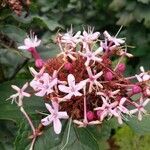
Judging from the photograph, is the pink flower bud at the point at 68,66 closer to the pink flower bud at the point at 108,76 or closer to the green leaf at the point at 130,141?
the pink flower bud at the point at 108,76

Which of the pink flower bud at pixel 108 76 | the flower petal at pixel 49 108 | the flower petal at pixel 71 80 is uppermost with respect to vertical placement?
the flower petal at pixel 71 80

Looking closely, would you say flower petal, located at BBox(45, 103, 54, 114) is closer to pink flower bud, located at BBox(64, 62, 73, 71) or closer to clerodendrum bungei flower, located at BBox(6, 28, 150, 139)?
clerodendrum bungei flower, located at BBox(6, 28, 150, 139)

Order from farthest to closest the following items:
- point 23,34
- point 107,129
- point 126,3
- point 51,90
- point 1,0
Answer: point 126,3 < point 23,34 < point 1,0 < point 107,129 < point 51,90

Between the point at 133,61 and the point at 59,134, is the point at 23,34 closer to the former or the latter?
the point at 59,134

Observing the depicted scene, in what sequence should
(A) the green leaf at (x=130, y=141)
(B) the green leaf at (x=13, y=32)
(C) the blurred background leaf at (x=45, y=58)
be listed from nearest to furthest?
(C) the blurred background leaf at (x=45, y=58) < (B) the green leaf at (x=13, y=32) < (A) the green leaf at (x=130, y=141)

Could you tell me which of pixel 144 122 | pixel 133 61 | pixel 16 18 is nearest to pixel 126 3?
pixel 133 61

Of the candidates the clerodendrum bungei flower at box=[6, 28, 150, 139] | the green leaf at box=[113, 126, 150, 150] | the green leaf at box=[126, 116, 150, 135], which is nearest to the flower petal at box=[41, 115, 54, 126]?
the clerodendrum bungei flower at box=[6, 28, 150, 139]

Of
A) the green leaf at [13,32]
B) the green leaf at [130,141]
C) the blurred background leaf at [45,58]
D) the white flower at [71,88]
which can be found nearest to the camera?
the white flower at [71,88]

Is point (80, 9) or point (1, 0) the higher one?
point (1, 0)

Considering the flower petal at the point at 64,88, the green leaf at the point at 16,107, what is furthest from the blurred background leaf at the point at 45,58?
the flower petal at the point at 64,88

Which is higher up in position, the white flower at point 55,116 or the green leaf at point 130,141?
the white flower at point 55,116
